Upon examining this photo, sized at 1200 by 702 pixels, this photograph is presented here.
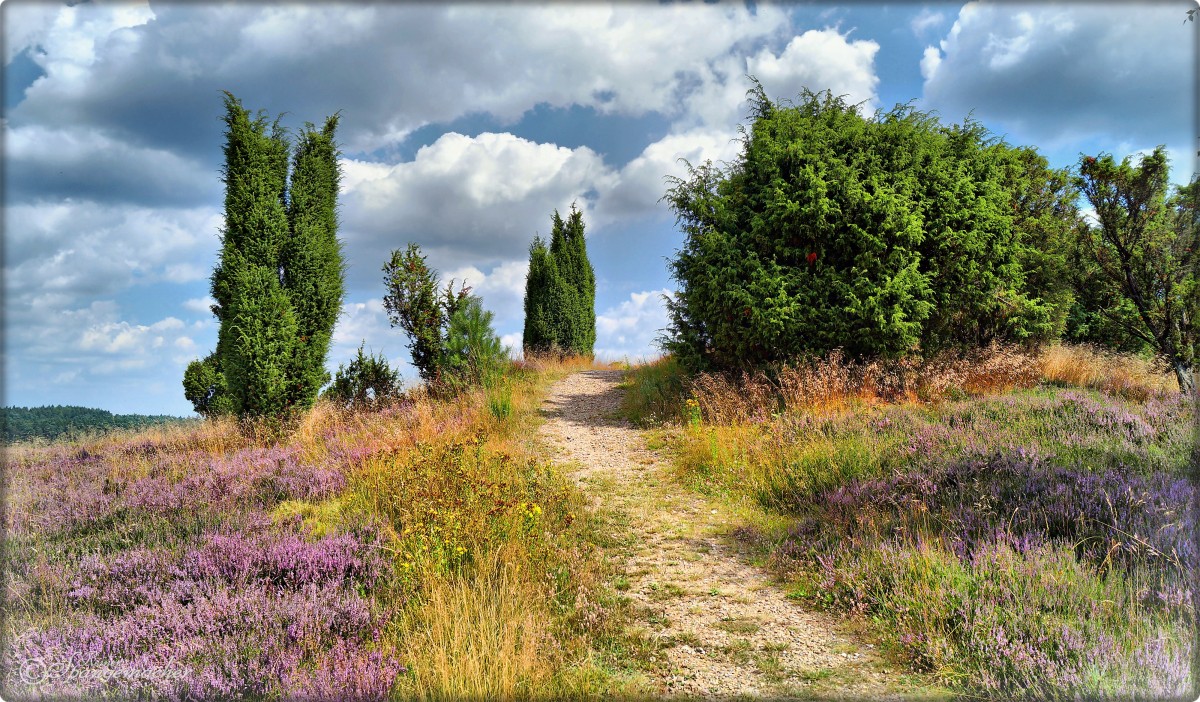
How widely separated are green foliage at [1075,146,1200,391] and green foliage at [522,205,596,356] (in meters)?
20.2

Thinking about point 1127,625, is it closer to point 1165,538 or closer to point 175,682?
point 1165,538

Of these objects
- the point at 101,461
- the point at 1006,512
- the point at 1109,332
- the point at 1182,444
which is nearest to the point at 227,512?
the point at 101,461

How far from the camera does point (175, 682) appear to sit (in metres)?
3.21

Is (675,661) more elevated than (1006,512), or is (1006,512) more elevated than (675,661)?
(1006,512)

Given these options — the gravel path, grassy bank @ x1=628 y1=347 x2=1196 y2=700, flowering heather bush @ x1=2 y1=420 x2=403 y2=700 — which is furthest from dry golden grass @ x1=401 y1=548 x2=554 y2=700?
grassy bank @ x1=628 y1=347 x2=1196 y2=700

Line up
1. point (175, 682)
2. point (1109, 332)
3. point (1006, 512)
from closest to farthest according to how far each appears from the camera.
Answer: point (175, 682)
point (1006, 512)
point (1109, 332)

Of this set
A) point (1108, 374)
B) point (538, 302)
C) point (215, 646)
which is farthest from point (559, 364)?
point (215, 646)

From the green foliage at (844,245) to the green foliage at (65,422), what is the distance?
13143 mm

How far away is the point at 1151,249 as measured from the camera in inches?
441

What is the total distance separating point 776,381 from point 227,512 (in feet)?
30.9

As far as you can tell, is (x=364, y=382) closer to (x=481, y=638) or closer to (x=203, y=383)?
(x=203, y=383)

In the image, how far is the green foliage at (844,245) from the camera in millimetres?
11062

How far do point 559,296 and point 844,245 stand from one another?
59.0 feet

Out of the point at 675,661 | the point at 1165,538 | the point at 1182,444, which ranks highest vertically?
the point at 1182,444
